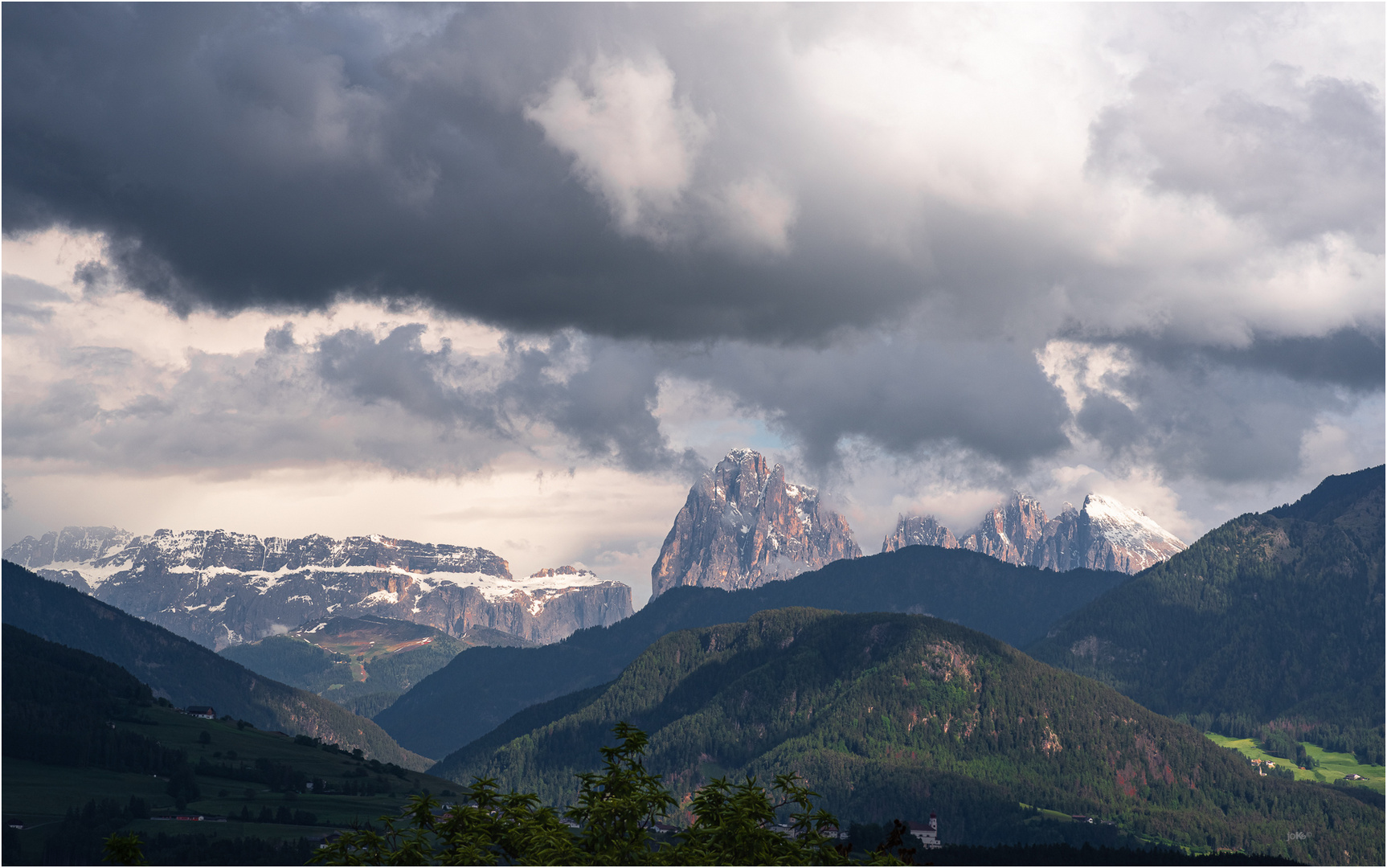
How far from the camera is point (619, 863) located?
77438 mm

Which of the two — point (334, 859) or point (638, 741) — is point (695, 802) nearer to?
point (638, 741)

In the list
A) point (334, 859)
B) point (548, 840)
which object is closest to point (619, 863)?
point (548, 840)

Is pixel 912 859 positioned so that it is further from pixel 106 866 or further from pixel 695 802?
pixel 106 866

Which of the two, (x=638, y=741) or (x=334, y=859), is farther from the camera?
(x=638, y=741)

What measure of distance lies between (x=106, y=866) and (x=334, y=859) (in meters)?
15.4

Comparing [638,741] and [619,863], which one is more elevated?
[638,741]

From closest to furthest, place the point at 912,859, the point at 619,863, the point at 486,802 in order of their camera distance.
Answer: the point at 619,863
the point at 486,802
the point at 912,859

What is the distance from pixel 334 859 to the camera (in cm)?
7888

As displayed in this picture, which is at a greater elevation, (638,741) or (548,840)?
(638,741)

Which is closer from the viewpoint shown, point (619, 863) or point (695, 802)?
point (619, 863)

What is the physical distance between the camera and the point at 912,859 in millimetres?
94438

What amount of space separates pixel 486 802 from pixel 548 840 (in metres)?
10.7

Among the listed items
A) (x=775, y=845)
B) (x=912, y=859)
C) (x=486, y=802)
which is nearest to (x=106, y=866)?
(x=486, y=802)

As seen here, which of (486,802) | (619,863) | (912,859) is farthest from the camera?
(912,859)
